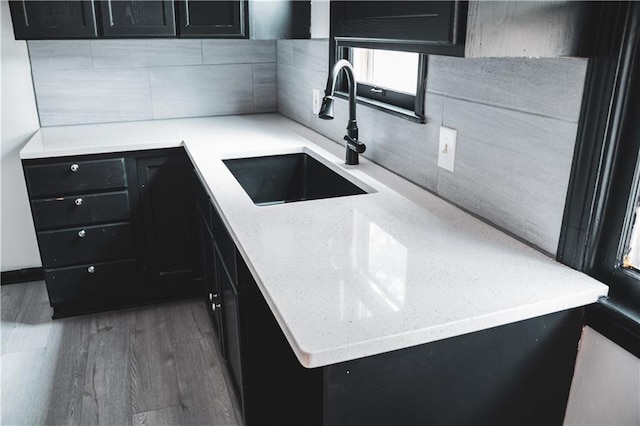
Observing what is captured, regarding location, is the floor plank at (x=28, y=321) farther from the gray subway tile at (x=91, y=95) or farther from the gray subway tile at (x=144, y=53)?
the gray subway tile at (x=144, y=53)

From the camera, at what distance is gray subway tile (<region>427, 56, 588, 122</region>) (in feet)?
3.63

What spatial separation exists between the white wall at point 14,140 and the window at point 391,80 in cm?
165

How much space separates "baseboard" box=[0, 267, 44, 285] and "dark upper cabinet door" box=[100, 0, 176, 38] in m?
1.43

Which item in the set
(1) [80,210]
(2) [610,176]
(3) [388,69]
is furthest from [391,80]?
(1) [80,210]

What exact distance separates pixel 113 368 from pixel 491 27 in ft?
6.45

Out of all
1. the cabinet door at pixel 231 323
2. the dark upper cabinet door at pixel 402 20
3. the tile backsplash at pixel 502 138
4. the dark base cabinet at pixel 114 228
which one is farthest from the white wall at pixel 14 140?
the dark upper cabinet door at pixel 402 20

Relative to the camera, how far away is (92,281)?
8.30ft

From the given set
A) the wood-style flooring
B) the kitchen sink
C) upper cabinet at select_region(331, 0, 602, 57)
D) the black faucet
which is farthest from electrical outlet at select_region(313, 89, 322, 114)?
upper cabinet at select_region(331, 0, 602, 57)

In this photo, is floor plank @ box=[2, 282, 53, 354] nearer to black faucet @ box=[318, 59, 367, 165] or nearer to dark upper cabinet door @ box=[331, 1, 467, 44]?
black faucet @ box=[318, 59, 367, 165]

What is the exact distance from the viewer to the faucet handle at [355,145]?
6.24ft

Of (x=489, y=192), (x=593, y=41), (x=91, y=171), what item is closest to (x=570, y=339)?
(x=489, y=192)

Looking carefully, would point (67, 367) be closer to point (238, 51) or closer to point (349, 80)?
point (349, 80)

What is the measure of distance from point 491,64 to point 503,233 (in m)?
0.43

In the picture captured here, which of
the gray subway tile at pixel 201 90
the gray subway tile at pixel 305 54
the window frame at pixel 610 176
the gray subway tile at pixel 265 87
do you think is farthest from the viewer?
the gray subway tile at pixel 265 87
